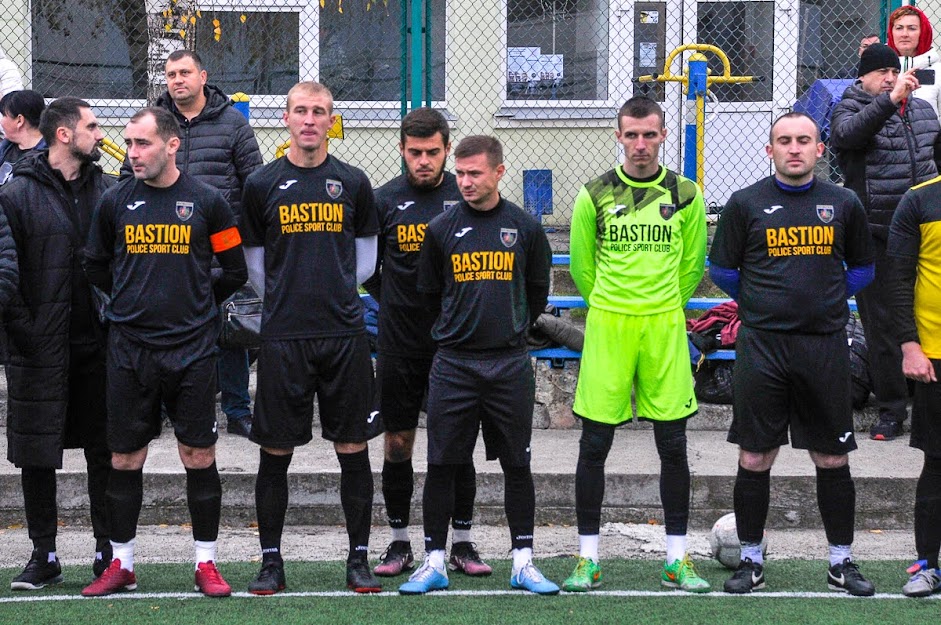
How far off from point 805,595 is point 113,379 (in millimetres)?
3030

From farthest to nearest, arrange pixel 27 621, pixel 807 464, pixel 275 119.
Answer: pixel 275 119 → pixel 807 464 → pixel 27 621

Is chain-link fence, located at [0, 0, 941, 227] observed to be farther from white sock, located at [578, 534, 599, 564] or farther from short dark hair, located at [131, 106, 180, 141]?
short dark hair, located at [131, 106, 180, 141]

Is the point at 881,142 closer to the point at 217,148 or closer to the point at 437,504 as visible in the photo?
the point at 437,504

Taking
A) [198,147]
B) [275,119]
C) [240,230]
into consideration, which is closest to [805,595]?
[240,230]

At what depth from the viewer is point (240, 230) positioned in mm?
5855

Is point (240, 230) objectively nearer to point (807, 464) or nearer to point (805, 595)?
point (805, 595)

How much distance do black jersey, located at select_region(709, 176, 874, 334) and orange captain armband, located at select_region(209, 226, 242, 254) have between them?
211cm

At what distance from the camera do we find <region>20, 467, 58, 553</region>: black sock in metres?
5.96

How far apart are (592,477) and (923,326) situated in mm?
1555

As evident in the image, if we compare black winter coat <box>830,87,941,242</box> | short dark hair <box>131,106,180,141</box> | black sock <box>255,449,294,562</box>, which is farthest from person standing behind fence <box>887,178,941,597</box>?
short dark hair <box>131,106,180,141</box>

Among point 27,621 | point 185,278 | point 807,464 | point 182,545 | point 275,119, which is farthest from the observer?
point 275,119

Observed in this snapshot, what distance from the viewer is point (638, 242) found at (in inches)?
229

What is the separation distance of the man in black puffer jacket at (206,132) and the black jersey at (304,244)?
132cm

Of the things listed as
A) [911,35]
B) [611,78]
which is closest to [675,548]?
[911,35]
